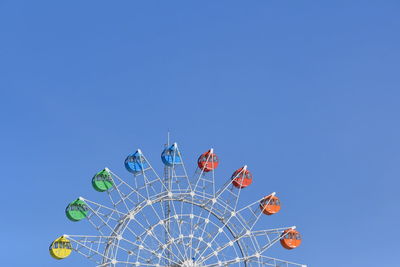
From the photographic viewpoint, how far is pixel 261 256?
2785 inches

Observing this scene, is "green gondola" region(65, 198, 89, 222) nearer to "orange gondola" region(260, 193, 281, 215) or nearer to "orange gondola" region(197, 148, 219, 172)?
"orange gondola" region(197, 148, 219, 172)

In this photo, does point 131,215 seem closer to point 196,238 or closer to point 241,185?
point 196,238

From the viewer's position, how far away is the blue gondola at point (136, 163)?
70.8m

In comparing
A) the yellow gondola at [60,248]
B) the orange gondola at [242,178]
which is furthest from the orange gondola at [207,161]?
the yellow gondola at [60,248]

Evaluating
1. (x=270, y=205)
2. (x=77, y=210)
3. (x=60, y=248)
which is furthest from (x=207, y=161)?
(x=60, y=248)

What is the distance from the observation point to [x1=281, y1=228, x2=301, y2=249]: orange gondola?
72688 millimetres

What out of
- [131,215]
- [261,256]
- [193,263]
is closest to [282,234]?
[261,256]

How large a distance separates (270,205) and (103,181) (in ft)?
43.8

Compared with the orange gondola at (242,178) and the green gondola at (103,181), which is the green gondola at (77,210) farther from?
the orange gondola at (242,178)

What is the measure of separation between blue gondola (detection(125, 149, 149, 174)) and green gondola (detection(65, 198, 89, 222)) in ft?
15.1

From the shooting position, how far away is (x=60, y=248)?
6750 cm

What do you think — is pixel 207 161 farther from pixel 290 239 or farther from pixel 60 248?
pixel 60 248

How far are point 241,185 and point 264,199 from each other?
2.11 meters

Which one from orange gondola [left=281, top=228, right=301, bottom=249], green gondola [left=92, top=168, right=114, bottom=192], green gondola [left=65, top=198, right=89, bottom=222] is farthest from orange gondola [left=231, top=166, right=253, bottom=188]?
green gondola [left=65, top=198, right=89, bottom=222]
